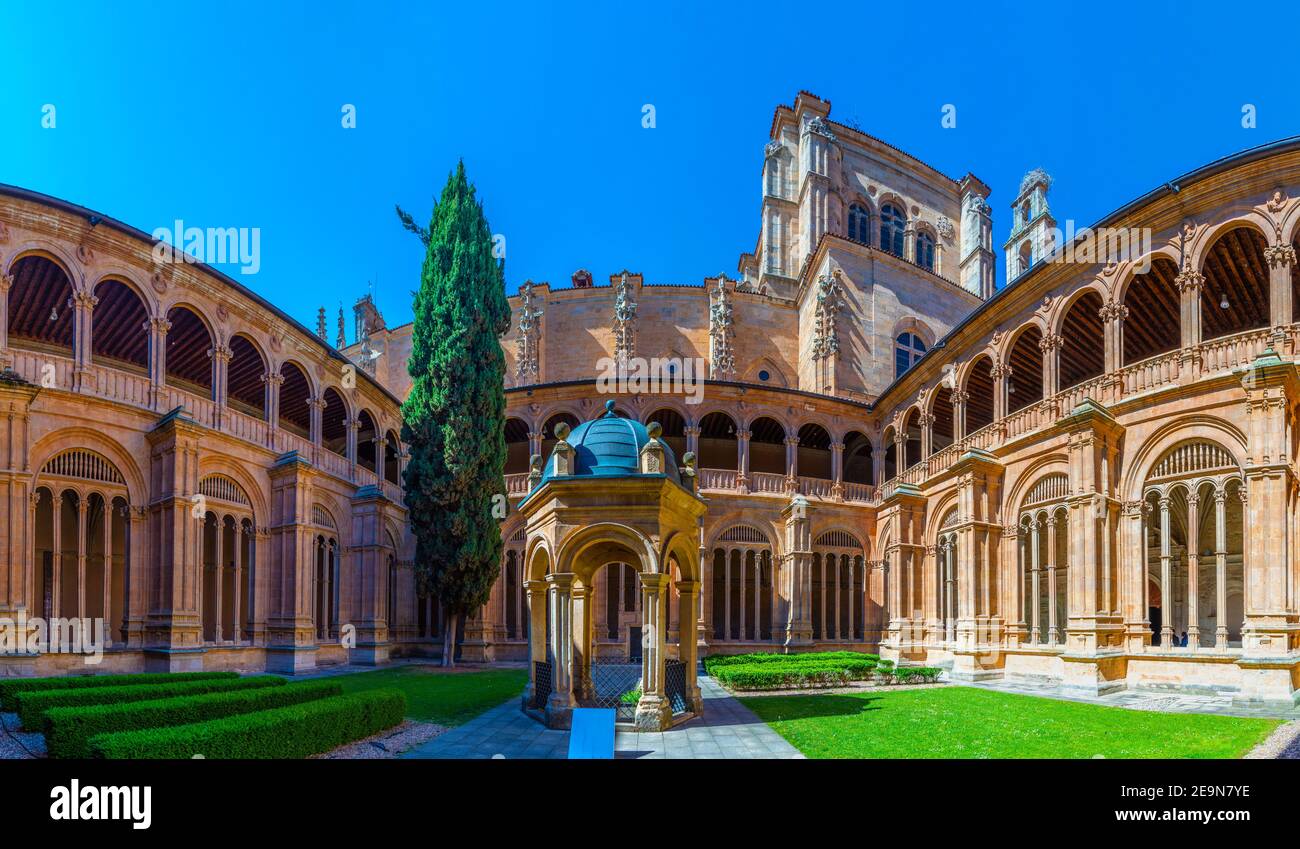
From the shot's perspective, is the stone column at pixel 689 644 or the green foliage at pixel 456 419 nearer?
the stone column at pixel 689 644

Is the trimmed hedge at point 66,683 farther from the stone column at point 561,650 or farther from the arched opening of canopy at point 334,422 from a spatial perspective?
the arched opening of canopy at point 334,422

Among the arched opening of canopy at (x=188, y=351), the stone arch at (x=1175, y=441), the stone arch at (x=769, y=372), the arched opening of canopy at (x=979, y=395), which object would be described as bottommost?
the stone arch at (x=1175, y=441)

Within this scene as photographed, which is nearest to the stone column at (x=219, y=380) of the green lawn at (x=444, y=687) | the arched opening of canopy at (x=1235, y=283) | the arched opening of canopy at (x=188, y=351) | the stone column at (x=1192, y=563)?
the arched opening of canopy at (x=188, y=351)

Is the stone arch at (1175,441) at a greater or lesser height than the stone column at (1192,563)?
greater

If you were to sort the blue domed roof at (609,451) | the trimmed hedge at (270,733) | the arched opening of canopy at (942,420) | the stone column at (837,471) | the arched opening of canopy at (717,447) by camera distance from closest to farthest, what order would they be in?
1. the trimmed hedge at (270,733)
2. the blue domed roof at (609,451)
3. the arched opening of canopy at (942,420)
4. the stone column at (837,471)
5. the arched opening of canopy at (717,447)

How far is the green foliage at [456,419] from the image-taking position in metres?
27.2

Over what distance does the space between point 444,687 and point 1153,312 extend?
77.0ft

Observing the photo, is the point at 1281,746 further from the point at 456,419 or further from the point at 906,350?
the point at 906,350

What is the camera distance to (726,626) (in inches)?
1302

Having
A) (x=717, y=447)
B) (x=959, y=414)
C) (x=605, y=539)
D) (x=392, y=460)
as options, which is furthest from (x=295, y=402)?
(x=959, y=414)

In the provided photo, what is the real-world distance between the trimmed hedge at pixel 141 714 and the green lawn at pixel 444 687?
11.2ft

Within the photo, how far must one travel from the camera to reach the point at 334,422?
120 feet

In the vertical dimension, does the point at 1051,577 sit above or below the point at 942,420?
below

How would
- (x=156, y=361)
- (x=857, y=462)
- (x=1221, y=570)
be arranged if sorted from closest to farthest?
(x=1221, y=570), (x=156, y=361), (x=857, y=462)
